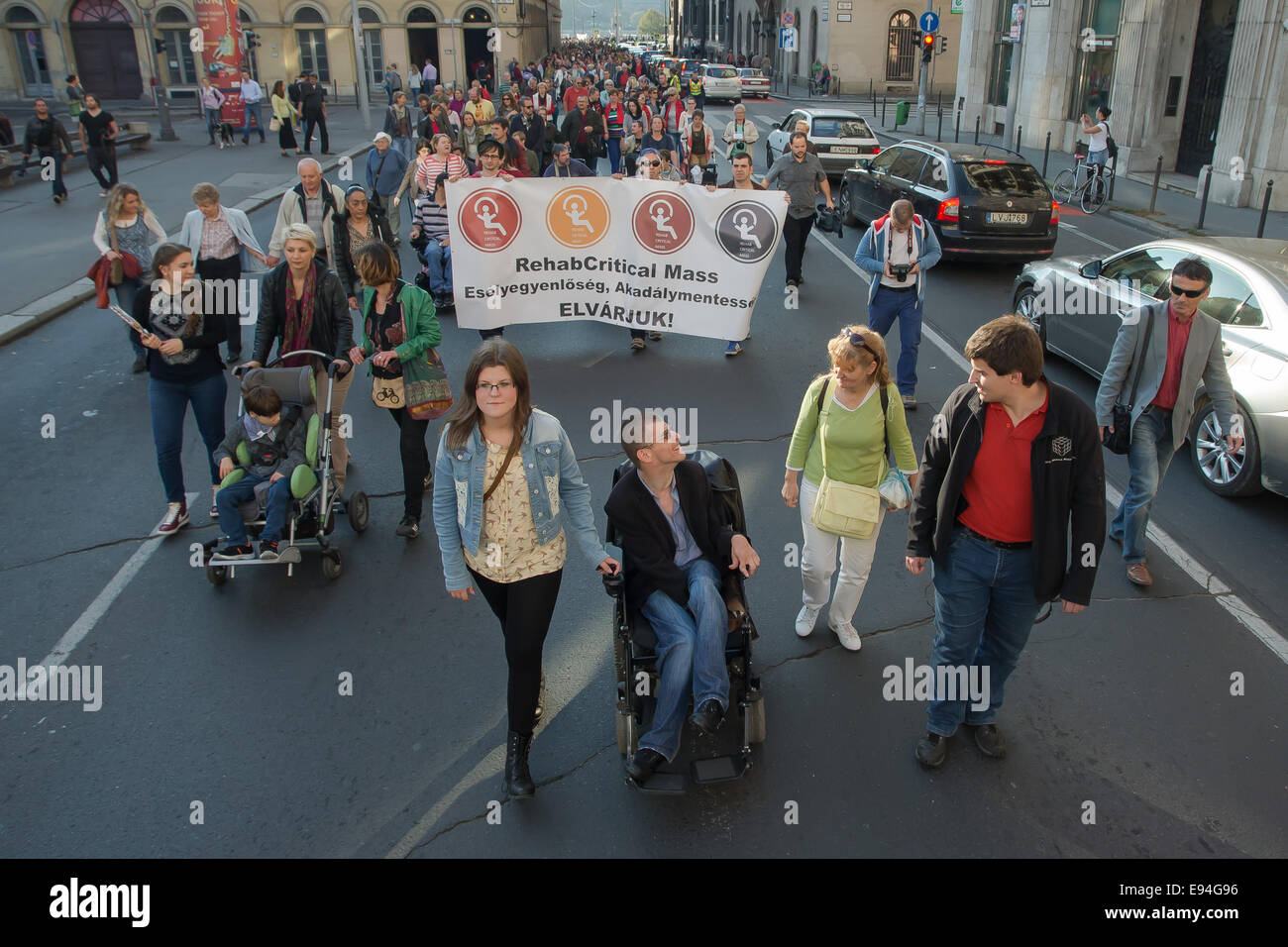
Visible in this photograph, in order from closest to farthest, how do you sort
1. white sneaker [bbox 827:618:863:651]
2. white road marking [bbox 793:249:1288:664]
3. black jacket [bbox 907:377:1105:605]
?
black jacket [bbox 907:377:1105:605] < white sneaker [bbox 827:618:863:651] < white road marking [bbox 793:249:1288:664]

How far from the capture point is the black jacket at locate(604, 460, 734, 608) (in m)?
4.31

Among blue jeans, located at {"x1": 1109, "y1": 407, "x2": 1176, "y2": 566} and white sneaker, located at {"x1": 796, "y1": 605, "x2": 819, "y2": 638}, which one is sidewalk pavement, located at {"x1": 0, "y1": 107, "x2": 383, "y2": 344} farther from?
blue jeans, located at {"x1": 1109, "y1": 407, "x2": 1176, "y2": 566}

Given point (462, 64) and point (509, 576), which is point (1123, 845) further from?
point (462, 64)

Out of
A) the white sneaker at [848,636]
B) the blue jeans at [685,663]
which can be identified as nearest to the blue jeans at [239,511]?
the blue jeans at [685,663]

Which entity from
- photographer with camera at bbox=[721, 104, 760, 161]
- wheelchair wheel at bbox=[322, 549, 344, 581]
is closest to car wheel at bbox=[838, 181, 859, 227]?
photographer with camera at bbox=[721, 104, 760, 161]

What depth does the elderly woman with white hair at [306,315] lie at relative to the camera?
21.2 feet

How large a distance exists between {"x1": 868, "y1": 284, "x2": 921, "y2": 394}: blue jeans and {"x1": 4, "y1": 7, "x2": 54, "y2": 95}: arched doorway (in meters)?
51.9

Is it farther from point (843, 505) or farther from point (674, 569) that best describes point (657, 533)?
point (843, 505)

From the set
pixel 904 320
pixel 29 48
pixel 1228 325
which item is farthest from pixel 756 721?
pixel 29 48

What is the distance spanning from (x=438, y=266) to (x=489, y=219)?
2.22 m
